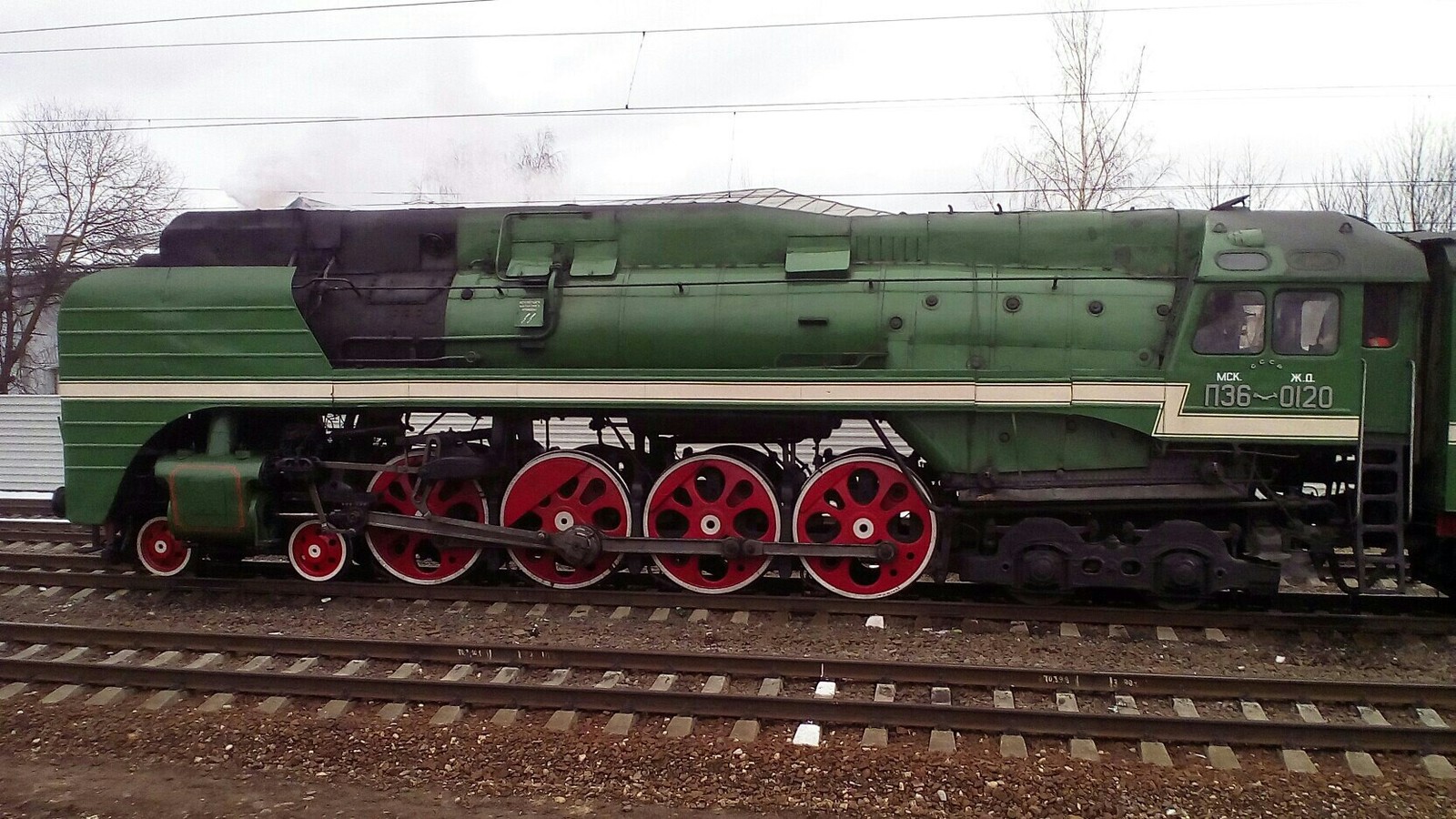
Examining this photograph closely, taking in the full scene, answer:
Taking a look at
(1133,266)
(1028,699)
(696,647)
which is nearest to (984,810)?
(1028,699)

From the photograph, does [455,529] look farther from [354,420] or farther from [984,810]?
[984,810]

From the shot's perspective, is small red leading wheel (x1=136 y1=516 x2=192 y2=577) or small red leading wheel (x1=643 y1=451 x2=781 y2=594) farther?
small red leading wheel (x1=136 y1=516 x2=192 y2=577)

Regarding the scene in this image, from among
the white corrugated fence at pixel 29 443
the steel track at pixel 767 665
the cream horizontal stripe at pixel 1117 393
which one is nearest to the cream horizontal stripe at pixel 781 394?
the cream horizontal stripe at pixel 1117 393

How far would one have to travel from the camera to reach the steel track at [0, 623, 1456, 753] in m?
5.27

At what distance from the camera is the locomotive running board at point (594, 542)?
24.6ft

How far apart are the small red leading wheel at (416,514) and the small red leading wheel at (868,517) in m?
2.94

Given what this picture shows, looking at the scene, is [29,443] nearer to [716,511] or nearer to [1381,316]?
[716,511]

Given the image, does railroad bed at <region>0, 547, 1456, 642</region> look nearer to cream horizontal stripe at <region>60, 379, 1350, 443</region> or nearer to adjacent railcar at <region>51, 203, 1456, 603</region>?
adjacent railcar at <region>51, 203, 1456, 603</region>

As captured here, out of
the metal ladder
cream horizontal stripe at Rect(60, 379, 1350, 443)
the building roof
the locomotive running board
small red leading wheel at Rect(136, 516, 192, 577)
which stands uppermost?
the building roof

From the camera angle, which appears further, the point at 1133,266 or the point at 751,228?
the point at 751,228

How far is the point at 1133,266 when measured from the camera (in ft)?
24.2

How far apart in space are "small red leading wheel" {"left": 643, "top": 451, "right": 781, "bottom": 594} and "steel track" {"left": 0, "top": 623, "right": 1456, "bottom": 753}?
63.1 inches

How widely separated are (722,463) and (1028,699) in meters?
3.07

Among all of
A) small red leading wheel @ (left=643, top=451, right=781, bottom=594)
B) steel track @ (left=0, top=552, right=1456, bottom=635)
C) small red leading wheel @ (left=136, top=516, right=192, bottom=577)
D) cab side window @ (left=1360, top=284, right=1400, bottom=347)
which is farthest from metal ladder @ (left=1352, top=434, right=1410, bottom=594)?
small red leading wheel @ (left=136, top=516, right=192, bottom=577)
